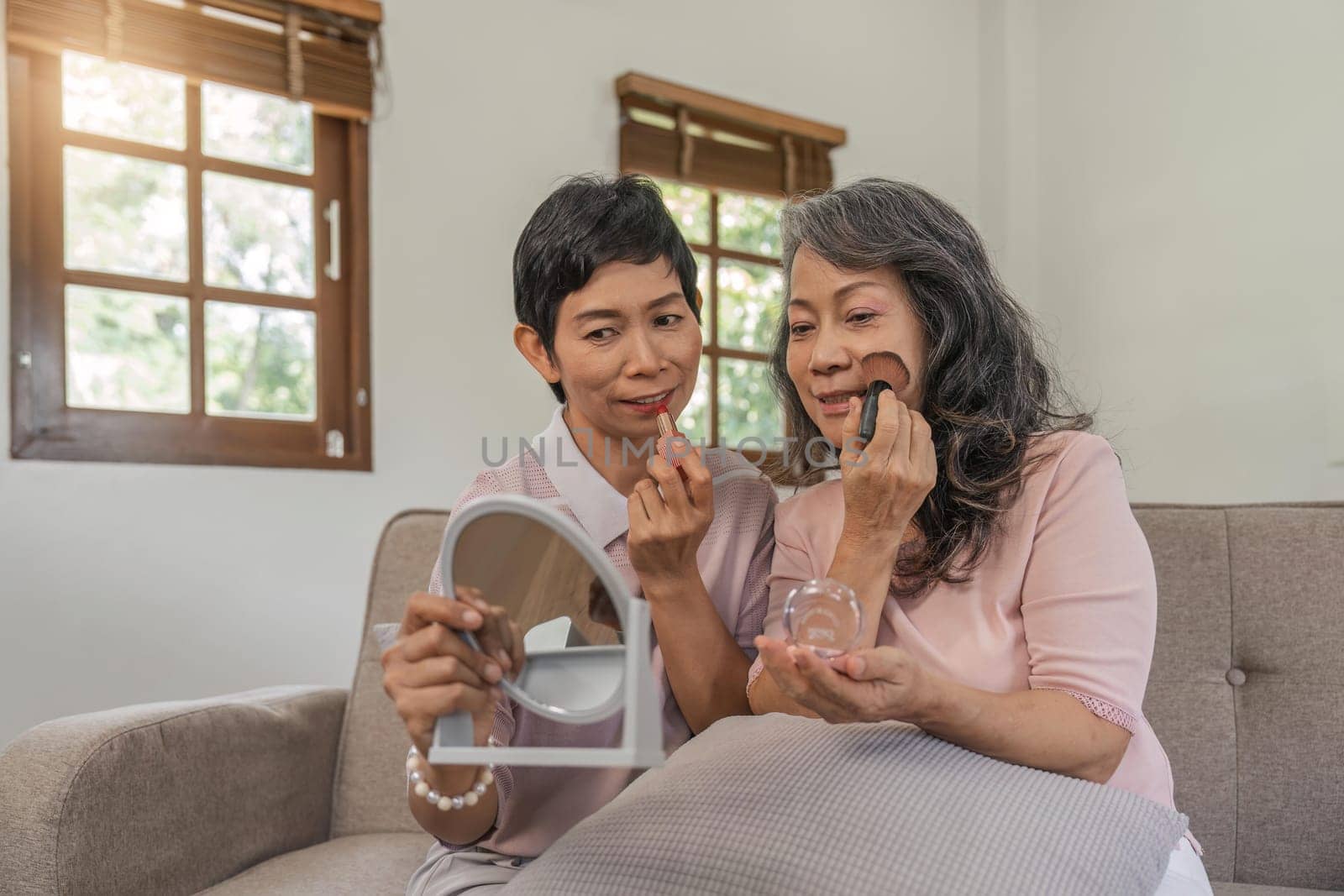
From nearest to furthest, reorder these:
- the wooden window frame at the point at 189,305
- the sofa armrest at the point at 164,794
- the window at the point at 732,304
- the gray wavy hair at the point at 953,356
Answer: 1. the gray wavy hair at the point at 953,356
2. the sofa armrest at the point at 164,794
3. the wooden window frame at the point at 189,305
4. the window at the point at 732,304

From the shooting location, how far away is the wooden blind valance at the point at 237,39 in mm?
2438

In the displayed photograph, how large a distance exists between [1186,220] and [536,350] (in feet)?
9.96

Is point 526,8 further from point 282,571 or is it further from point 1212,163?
point 1212,163

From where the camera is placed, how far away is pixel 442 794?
1058 mm

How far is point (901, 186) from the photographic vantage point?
1.26 meters

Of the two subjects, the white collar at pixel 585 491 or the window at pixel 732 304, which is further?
the window at pixel 732 304

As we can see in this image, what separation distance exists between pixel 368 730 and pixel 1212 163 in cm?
315

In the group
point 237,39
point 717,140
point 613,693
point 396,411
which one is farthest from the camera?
point 717,140

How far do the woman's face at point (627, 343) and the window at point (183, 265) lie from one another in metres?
1.74

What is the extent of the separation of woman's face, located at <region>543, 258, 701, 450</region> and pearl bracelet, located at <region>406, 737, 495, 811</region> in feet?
1.28

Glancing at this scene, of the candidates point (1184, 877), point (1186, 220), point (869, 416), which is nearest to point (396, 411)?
point (869, 416)

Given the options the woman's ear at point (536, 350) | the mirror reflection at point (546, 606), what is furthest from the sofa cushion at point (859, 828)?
the woman's ear at point (536, 350)

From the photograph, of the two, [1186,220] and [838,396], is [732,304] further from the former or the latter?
[838,396]

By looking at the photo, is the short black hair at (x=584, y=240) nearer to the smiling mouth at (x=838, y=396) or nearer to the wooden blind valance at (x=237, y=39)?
the smiling mouth at (x=838, y=396)
